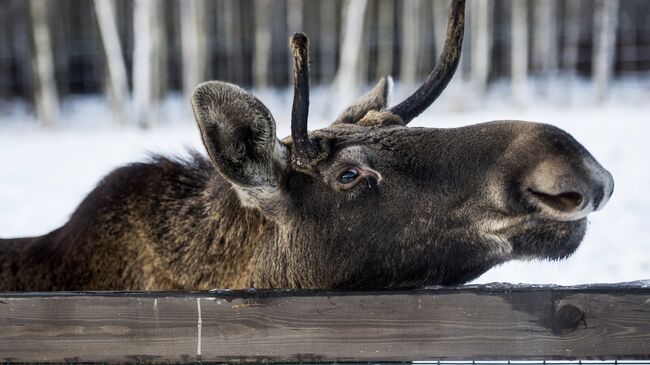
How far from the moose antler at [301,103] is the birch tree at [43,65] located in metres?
20.8

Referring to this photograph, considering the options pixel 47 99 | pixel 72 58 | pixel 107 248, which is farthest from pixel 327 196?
pixel 72 58

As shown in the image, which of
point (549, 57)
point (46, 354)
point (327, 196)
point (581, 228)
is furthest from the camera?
point (549, 57)

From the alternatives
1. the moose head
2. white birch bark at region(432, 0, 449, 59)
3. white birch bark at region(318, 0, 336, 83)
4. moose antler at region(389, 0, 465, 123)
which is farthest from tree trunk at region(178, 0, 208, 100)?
the moose head

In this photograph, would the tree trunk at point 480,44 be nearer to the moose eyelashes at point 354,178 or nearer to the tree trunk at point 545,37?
the tree trunk at point 545,37

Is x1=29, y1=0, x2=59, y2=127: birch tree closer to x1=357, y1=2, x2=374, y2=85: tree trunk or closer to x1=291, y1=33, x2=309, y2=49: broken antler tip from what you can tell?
x1=357, y1=2, x2=374, y2=85: tree trunk

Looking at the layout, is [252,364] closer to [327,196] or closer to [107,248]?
[327,196]

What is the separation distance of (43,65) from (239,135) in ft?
70.5

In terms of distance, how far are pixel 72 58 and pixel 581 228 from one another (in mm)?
30550

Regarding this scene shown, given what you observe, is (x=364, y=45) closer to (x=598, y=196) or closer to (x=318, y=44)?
(x=318, y=44)

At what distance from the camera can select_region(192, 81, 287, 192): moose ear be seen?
337 cm

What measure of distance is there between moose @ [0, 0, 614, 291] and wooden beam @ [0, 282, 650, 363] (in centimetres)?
37

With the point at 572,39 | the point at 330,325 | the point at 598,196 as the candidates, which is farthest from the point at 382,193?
the point at 572,39

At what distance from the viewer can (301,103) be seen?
342 cm

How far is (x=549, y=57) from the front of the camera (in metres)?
30.3
